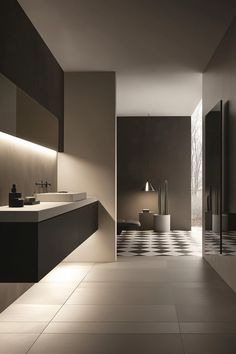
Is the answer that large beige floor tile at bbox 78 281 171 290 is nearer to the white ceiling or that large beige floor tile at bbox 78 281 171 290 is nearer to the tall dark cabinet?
the tall dark cabinet

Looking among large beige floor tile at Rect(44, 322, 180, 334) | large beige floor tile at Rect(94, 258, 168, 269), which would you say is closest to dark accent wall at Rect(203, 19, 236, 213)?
large beige floor tile at Rect(44, 322, 180, 334)

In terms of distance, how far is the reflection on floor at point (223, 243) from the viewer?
4.85m

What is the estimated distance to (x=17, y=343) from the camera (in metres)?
3.25

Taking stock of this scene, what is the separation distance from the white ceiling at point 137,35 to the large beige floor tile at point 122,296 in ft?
8.74

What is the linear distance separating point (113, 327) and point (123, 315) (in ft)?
1.15

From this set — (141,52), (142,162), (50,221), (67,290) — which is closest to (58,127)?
(141,52)

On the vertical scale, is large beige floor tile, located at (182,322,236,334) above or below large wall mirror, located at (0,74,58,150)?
below

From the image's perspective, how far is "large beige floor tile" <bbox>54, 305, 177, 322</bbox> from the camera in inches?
152

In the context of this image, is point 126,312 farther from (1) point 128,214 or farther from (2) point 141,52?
(1) point 128,214

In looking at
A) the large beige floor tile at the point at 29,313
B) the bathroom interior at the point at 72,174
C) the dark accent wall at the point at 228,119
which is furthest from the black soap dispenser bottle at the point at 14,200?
the dark accent wall at the point at 228,119

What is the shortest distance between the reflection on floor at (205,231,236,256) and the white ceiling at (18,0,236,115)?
2.13 metres

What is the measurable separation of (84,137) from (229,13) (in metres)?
2.89

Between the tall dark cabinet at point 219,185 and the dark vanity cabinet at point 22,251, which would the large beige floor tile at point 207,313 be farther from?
the dark vanity cabinet at point 22,251

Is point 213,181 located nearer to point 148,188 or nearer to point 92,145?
point 92,145
